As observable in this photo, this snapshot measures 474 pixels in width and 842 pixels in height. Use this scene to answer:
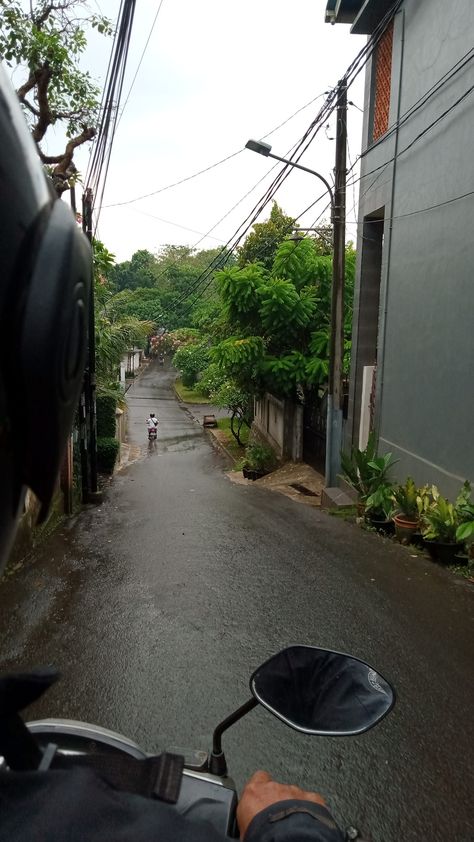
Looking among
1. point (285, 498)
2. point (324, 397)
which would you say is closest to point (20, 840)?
point (285, 498)

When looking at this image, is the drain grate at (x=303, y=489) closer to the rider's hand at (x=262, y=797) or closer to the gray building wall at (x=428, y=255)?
the gray building wall at (x=428, y=255)

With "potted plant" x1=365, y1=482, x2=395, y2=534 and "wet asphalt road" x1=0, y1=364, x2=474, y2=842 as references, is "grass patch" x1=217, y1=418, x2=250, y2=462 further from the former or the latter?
"wet asphalt road" x1=0, y1=364, x2=474, y2=842

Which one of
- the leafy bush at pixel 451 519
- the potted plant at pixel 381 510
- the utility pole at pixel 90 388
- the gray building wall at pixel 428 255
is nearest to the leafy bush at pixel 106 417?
the utility pole at pixel 90 388

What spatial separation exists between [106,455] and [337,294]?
7.03m

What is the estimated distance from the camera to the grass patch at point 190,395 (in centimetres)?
3511

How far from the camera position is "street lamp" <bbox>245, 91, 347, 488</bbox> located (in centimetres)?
900

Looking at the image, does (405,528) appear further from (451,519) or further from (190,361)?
(190,361)

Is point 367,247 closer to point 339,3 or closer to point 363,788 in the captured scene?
point 339,3

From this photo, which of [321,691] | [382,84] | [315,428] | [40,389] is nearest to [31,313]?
[40,389]

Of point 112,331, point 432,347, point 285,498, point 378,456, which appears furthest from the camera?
point 112,331

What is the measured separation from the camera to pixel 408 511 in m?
6.65

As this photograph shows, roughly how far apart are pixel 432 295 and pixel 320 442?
6418 mm

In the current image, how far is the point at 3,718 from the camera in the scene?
0.80 meters

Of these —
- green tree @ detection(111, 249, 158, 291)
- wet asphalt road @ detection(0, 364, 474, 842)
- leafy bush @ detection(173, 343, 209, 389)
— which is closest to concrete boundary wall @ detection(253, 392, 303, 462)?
wet asphalt road @ detection(0, 364, 474, 842)
